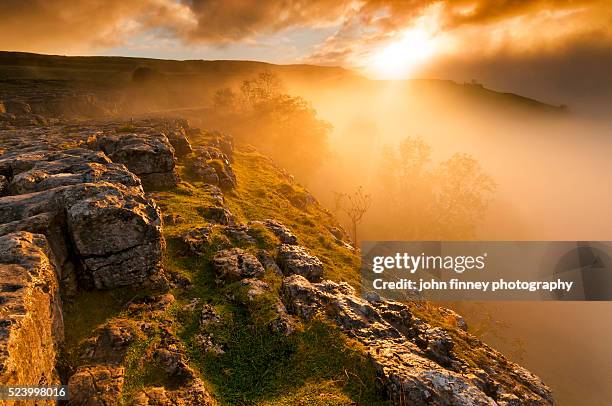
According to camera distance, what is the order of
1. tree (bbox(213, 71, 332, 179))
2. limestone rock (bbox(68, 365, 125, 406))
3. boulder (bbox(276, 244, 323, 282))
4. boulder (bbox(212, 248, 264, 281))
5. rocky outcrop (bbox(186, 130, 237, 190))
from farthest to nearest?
tree (bbox(213, 71, 332, 179)), rocky outcrop (bbox(186, 130, 237, 190)), boulder (bbox(276, 244, 323, 282)), boulder (bbox(212, 248, 264, 281)), limestone rock (bbox(68, 365, 125, 406))

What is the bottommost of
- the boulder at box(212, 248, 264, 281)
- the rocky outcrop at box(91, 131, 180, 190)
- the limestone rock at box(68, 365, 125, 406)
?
the limestone rock at box(68, 365, 125, 406)

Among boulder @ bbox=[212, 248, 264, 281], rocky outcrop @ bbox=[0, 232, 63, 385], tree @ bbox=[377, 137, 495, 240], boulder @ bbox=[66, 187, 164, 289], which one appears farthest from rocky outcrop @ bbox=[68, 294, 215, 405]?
tree @ bbox=[377, 137, 495, 240]

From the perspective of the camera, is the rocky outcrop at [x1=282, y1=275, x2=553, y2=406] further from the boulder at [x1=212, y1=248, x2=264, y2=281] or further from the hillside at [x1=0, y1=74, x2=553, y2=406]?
the boulder at [x1=212, y1=248, x2=264, y2=281]

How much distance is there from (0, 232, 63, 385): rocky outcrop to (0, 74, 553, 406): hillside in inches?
2.4

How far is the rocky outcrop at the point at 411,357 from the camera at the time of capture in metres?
16.2

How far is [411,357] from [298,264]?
458 inches

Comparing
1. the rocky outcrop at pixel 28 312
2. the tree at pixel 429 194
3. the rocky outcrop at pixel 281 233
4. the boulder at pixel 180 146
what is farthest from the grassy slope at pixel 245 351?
the tree at pixel 429 194

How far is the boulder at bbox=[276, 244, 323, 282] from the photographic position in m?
27.4

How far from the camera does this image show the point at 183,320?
65.8 ft

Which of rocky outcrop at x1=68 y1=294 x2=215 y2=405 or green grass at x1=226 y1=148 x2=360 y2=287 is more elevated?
green grass at x1=226 y1=148 x2=360 y2=287

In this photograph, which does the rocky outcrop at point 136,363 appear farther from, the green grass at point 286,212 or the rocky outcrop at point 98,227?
the green grass at point 286,212

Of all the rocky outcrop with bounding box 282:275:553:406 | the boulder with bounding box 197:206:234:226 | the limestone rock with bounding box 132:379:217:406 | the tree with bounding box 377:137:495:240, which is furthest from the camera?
the tree with bounding box 377:137:495:240

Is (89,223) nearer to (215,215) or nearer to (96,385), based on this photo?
(96,385)

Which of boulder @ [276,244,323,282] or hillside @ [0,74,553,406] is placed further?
boulder @ [276,244,323,282]
